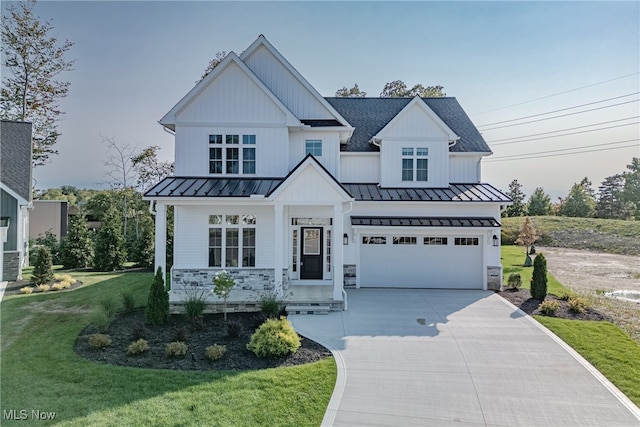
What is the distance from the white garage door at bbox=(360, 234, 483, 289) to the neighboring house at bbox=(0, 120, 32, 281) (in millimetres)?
15853

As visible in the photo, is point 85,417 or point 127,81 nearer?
point 85,417

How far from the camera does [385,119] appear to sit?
17594 millimetres

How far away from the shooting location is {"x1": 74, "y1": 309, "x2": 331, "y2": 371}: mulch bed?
749 centimetres

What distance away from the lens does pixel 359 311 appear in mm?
11195

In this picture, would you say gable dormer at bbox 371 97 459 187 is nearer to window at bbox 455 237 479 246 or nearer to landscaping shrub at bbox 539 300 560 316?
window at bbox 455 237 479 246

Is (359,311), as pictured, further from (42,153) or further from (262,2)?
(42,153)

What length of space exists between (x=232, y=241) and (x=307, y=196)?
11.5 ft

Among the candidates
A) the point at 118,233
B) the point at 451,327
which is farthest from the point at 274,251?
the point at 118,233

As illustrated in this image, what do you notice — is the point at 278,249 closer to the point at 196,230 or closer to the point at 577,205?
the point at 196,230

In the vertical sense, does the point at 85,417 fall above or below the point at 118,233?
below

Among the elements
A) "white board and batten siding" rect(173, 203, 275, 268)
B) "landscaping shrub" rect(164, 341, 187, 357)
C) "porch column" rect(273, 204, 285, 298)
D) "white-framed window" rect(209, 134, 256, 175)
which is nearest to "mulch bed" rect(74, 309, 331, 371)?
"landscaping shrub" rect(164, 341, 187, 357)

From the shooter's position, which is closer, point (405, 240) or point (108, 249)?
point (405, 240)

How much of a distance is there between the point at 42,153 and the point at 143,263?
490 inches

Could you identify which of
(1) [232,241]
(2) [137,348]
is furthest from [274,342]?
(1) [232,241]
